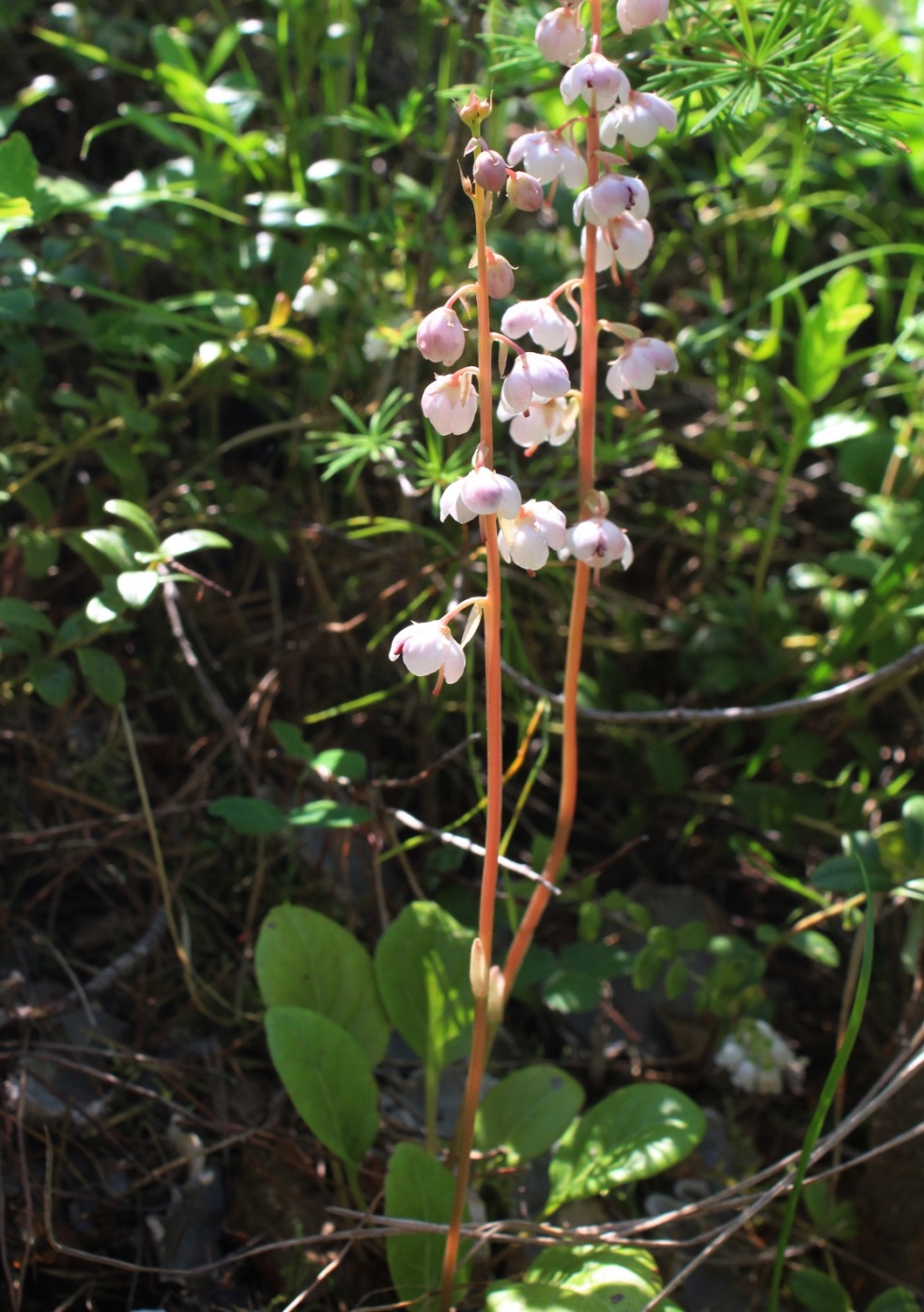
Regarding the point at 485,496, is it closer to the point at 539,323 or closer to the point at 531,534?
the point at 531,534

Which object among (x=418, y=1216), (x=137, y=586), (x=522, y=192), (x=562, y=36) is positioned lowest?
(x=418, y=1216)

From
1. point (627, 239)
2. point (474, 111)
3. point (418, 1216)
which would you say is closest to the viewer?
point (474, 111)

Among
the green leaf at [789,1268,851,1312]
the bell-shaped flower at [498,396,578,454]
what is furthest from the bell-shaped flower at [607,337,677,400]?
the green leaf at [789,1268,851,1312]

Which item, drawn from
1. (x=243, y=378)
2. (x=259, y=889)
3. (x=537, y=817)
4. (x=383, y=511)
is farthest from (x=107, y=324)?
(x=537, y=817)

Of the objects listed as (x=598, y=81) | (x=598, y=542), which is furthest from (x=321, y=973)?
(x=598, y=81)

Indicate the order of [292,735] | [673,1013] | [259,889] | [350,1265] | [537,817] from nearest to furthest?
[350,1265]
[292,735]
[259,889]
[673,1013]
[537,817]

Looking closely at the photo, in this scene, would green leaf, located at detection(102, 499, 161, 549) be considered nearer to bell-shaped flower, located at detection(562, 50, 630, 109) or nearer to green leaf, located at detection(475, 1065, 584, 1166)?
bell-shaped flower, located at detection(562, 50, 630, 109)

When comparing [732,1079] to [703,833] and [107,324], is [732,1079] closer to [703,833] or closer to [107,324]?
[703,833]
